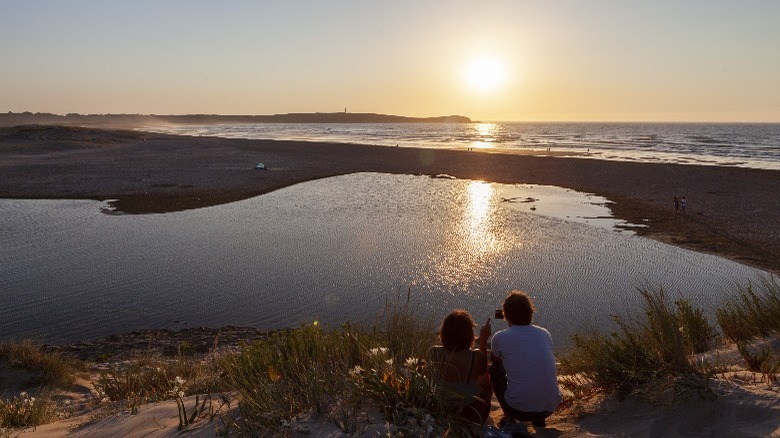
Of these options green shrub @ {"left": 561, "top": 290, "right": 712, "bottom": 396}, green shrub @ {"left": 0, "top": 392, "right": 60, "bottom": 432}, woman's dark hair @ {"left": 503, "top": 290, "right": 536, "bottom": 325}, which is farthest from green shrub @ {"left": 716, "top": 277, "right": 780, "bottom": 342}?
green shrub @ {"left": 0, "top": 392, "right": 60, "bottom": 432}

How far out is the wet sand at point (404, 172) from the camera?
20.6 metres

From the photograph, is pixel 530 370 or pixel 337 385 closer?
pixel 337 385

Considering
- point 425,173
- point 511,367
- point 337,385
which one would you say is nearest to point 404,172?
point 425,173

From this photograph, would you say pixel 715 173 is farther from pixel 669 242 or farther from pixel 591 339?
pixel 591 339

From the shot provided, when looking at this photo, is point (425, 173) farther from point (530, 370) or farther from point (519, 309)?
point (530, 370)

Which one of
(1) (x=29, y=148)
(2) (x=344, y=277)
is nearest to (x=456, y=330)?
(2) (x=344, y=277)

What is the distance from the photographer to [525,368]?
15.8 ft

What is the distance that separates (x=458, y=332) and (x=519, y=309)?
56 centimetres

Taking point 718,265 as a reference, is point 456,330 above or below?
above

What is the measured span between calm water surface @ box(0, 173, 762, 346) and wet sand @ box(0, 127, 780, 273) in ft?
7.05

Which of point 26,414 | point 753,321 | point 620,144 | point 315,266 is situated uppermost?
point 620,144

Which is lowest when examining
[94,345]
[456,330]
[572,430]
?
[94,345]

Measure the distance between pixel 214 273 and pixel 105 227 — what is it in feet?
25.5

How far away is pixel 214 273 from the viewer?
14172 millimetres
